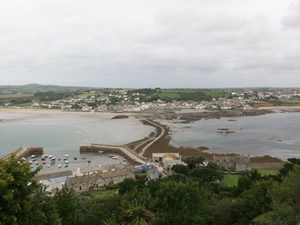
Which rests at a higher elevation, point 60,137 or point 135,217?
point 135,217

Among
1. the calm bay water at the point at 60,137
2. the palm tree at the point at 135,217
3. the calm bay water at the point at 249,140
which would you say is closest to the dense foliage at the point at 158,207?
the palm tree at the point at 135,217

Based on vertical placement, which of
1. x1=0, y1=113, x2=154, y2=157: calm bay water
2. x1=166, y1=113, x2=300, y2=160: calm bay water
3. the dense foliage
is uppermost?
the dense foliage

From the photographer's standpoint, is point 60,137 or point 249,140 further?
point 60,137

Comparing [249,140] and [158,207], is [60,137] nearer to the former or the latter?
[249,140]

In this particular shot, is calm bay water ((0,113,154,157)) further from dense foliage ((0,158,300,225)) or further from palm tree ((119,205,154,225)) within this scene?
palm tree ((119,205,154,225))

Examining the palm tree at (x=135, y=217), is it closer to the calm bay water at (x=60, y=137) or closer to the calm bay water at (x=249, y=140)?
the calm bay water at (x=249, y=140)

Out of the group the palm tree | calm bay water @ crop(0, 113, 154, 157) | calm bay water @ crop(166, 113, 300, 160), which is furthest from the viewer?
calm bay water @ crop(0, 113, 154, 157)

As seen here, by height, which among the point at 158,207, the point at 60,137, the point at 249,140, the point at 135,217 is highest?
the point at 135,217

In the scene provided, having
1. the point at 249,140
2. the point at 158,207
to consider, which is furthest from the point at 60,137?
the point at 158,207

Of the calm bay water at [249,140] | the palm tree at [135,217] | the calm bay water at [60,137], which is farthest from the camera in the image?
the calm bay water at [60,137]

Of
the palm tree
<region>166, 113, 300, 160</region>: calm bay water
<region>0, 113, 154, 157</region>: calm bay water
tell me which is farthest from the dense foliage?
<region>0, 113, 154, 157</region>: calm bay water

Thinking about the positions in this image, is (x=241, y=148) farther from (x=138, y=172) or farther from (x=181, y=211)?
(x=181, y=211)

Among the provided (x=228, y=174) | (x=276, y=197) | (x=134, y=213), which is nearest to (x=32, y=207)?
(x=134, y=213)
